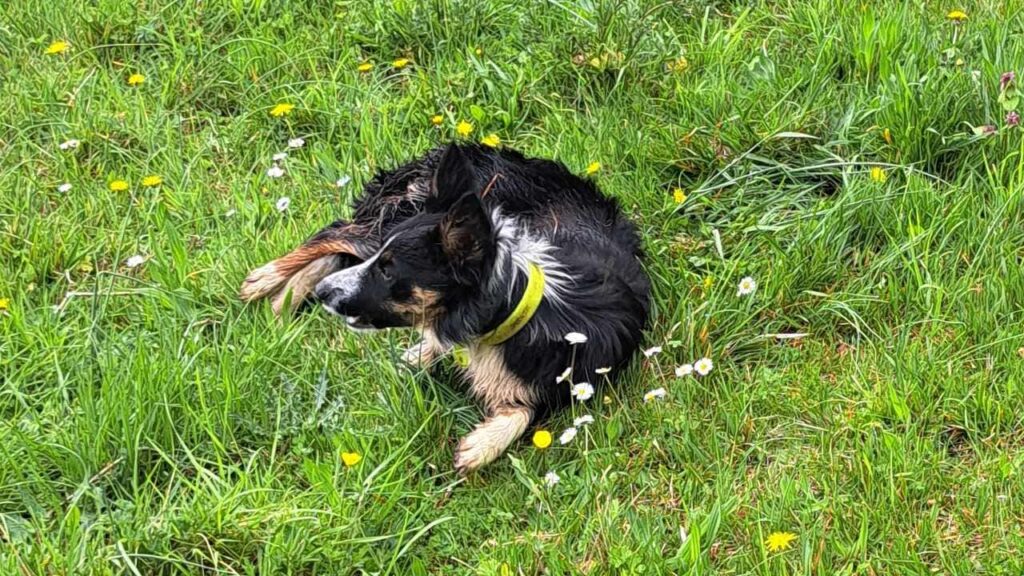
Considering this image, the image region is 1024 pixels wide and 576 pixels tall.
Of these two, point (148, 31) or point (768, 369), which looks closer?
point (768, 369)

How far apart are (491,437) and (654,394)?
51 centimetres

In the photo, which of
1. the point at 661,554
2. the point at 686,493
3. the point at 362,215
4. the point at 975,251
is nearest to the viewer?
the point at 661,554

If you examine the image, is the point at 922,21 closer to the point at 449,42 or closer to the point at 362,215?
the point at 449,42

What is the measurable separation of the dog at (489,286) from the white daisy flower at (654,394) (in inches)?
6.3

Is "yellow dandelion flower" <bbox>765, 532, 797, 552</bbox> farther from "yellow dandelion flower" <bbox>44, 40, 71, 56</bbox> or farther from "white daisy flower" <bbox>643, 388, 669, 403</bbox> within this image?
"yellow dandelion flower" <bbox>44, 40, 71, 56</bbox>

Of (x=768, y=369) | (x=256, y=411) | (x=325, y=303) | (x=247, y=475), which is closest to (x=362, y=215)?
(x=325, y=303)

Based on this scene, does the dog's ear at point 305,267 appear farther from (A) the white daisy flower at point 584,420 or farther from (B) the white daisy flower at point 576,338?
(A) the white daisy flower at point 584,420

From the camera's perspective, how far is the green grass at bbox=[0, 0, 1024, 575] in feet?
9.80

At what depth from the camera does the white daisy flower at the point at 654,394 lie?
333 centimetres

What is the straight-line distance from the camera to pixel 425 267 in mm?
3369

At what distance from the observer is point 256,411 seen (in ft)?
11.1

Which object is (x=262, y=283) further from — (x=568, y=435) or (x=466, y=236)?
(x=568, y=435)

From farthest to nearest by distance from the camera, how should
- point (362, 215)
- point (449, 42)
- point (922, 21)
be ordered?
point (449, 42) < point (922, 21) < point (362, 215)

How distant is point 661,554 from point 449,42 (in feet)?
9.29
